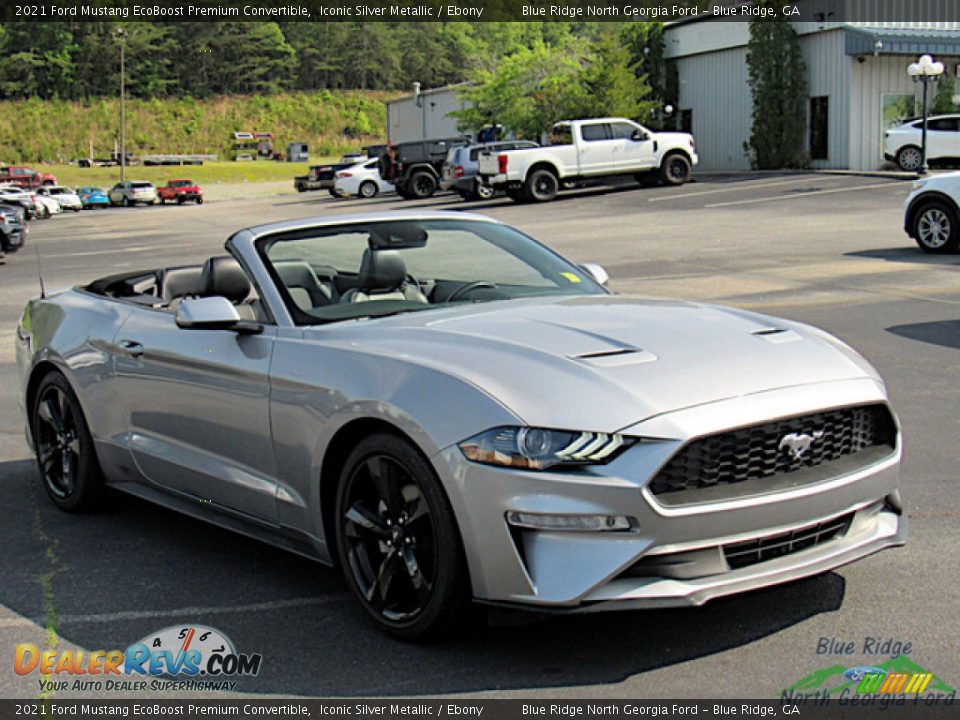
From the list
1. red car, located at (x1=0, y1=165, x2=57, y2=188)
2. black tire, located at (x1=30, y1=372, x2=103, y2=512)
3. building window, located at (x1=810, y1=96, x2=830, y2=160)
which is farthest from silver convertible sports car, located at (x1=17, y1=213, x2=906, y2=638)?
red car, located at (x1=0, y1=165, x2=57, y2=188)

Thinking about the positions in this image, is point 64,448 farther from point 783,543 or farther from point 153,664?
point 783,543

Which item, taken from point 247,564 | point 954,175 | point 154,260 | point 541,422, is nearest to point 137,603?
point 247,564

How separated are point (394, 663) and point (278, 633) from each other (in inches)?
22.3

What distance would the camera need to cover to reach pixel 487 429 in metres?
4.07

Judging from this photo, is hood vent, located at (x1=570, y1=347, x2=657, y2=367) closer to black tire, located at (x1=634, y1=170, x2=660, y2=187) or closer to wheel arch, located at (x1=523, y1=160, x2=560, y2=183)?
wheel arch, located at (x1=523, y1=160, x2=560, y2=183)

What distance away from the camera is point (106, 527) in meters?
6.24

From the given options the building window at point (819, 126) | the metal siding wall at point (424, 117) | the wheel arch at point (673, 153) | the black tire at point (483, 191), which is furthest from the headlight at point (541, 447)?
the metal siding wall at point (424, 117)

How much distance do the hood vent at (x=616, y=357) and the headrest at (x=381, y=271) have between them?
57.0 inches

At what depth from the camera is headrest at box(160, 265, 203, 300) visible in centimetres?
675

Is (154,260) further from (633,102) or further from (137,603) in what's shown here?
(633,102)

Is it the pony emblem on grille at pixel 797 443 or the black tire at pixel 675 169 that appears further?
the black tire at pixel 675 169

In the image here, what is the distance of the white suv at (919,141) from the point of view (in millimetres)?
35812

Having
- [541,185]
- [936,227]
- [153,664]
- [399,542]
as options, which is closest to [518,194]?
[541,185]
